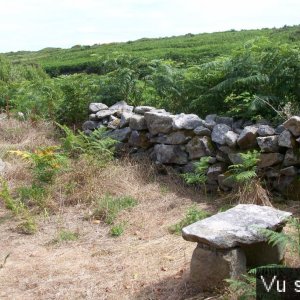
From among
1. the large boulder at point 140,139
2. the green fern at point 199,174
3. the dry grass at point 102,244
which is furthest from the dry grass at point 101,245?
the large boulder at point 140,139

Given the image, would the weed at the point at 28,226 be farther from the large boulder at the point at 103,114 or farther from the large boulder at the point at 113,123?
the large boulder at the point at 103,114

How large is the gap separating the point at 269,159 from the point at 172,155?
1.53 meters

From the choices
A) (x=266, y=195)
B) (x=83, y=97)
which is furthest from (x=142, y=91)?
(x=266, y=195)

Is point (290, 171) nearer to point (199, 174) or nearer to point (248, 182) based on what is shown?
point (248, 182)

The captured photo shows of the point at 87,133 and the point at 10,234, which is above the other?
the point at 87,133

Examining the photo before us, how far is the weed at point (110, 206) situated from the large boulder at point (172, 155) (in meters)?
1.03

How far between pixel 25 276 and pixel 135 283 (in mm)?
1018

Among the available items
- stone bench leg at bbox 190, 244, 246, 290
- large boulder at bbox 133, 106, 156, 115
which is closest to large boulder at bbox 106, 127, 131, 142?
large boulder at bbox 133, 106, 156, 115

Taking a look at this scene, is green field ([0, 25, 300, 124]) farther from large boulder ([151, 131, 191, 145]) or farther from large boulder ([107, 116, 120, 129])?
large boulder ([107, 116, 120, 129])

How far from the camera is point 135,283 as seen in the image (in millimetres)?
4027

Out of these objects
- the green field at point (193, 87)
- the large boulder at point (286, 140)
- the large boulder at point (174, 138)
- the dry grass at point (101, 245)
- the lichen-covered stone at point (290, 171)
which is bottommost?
the dry grass at point (101, 245)

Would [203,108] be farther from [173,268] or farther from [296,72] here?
[173,268]

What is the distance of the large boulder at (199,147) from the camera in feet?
20.5

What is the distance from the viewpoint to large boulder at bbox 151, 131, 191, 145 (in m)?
6.59
